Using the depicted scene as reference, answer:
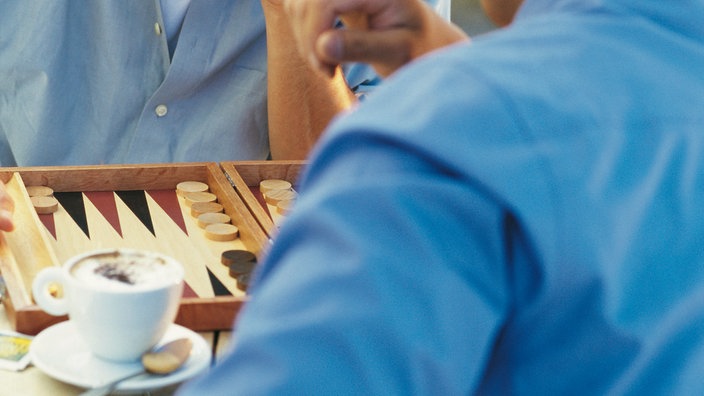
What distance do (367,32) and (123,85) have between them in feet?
4.47

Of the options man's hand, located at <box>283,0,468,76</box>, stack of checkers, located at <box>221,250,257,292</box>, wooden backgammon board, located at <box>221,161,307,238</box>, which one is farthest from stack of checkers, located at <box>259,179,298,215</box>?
man's hand, located at <box>283,0,468,76</box>

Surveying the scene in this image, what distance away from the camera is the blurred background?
5131mm

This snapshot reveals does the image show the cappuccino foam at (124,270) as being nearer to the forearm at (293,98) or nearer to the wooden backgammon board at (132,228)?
the wooden backgammon board at (132,228)

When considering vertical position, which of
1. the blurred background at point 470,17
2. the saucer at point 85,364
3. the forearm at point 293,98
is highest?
the saucer at point 85,364

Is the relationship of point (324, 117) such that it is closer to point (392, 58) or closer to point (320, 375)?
point (392, 58)

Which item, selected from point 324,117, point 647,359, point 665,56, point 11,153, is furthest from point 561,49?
point 11,153

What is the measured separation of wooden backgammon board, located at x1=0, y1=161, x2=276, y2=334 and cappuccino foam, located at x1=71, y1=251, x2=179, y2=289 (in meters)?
0.06

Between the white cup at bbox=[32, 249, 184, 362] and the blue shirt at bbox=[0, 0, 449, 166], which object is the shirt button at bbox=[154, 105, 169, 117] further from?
the white cup at bbox=[32, 249, 184, 362]

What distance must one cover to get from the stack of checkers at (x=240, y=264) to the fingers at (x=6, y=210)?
29cm

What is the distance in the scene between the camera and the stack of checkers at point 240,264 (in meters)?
1.19

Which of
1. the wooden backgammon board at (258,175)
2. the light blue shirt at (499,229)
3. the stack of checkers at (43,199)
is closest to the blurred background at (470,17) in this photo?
the wooden backgammon board at (258,175)

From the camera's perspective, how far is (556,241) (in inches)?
20.2

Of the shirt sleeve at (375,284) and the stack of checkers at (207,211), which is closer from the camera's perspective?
the shirt sleeve at (375,284)

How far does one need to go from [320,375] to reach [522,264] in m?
0.13
